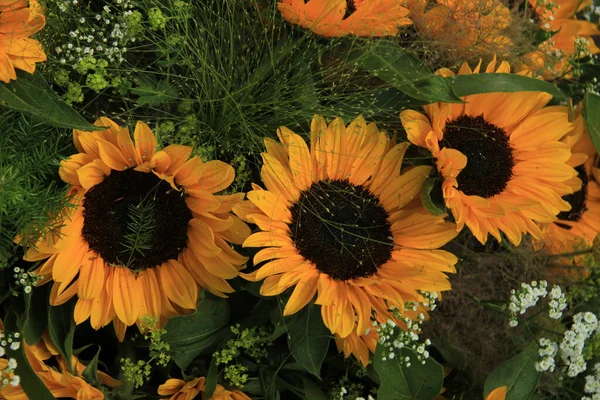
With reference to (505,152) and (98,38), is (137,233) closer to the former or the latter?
(98,38)

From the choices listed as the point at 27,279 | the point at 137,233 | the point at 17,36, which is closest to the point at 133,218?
the point at 137,233

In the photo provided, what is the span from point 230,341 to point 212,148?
0.81 ft

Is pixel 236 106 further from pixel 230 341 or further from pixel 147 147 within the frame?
pixel 230 341

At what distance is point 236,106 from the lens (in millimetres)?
902

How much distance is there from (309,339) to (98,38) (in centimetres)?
48

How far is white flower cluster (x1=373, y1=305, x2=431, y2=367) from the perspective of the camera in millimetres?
872

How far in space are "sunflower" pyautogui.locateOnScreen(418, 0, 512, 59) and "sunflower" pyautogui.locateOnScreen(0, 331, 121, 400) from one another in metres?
0.63

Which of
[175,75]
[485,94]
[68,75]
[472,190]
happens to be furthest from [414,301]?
[68,75]

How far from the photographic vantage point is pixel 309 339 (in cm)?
91

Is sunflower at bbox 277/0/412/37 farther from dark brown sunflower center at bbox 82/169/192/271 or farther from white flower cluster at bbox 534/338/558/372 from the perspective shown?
white flower cluster at bbox 534/338/558/372

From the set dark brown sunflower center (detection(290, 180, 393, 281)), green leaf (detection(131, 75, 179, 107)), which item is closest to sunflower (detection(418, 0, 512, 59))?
dark brown sunflower center (detection(290, 180, 393, 281))

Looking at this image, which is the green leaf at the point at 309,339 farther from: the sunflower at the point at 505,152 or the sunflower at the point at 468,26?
the sunflower at the point at 468,26

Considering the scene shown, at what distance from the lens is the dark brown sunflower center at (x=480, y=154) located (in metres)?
0.93

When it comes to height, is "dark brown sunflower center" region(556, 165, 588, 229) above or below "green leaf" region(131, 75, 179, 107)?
below
